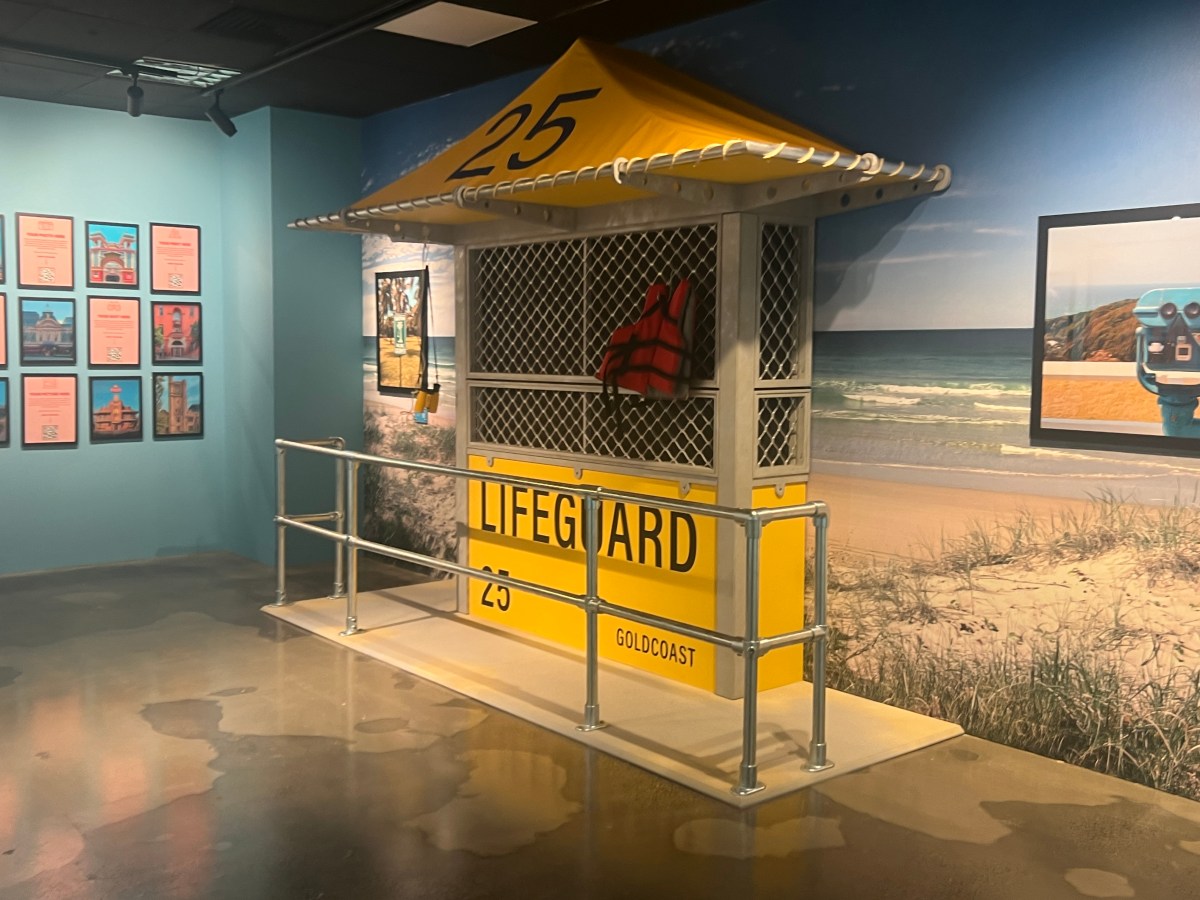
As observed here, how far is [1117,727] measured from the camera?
12.3 feet

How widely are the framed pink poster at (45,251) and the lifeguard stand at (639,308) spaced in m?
2.20

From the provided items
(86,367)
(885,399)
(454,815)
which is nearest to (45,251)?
(86,367)

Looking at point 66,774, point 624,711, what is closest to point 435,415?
point 624,711

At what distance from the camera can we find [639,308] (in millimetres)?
4875

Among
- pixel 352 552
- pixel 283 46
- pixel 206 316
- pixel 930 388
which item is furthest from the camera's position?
pixel 206 316

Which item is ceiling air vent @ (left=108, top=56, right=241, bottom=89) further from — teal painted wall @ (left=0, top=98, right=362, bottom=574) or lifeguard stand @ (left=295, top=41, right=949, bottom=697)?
lifeguard stand @ (left=295, top=41, right=949, bottom=697)

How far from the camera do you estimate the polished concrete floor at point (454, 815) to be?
3.04 metres

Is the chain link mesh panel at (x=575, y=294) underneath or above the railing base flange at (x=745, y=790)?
above

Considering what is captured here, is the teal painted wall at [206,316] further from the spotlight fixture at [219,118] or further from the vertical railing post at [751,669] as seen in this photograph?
the vertical railing post at [751,669]

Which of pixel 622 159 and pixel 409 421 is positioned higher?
pixel 622 159

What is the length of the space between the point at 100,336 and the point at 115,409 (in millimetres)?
468

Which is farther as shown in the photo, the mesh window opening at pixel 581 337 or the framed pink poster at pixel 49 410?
the framed pink poster at pixel 49 410

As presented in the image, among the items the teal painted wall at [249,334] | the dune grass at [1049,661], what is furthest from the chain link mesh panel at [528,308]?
the teal painted wall at [249,334]

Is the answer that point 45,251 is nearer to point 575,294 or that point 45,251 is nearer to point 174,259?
point 174,259
